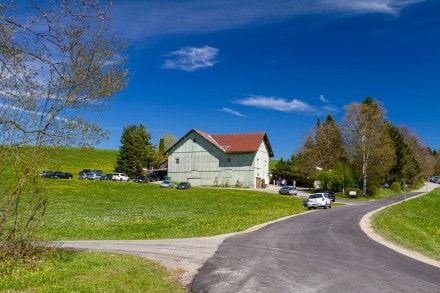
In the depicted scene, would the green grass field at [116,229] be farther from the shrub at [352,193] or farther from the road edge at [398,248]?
the shrub at [352,193]

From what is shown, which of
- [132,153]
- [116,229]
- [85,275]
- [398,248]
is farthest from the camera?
[132,153]

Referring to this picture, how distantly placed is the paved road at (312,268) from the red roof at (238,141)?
57.7 meters

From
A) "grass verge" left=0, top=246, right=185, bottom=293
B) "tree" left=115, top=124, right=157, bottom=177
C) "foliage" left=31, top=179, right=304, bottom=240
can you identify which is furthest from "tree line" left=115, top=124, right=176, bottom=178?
"grass verge" left=0, top=246, right=185, bottom=293

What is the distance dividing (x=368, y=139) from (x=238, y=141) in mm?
23844

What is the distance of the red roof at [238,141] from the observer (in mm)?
79312

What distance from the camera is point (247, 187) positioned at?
7850cm

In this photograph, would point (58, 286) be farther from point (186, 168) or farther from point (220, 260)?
point (186, 168)

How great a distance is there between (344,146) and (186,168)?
99.1 ft

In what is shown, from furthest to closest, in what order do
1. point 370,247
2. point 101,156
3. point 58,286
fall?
point 101,156 < point 370,247 < point 58,286

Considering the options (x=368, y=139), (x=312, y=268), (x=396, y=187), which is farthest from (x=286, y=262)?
(x=396, y=187)

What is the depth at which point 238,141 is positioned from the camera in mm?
82500

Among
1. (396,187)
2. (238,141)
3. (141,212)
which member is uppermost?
(238,141)

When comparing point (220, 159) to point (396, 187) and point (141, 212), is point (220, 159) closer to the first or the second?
point (396, 187)

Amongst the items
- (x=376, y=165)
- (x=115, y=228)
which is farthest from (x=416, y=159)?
(x=115, y=228)
